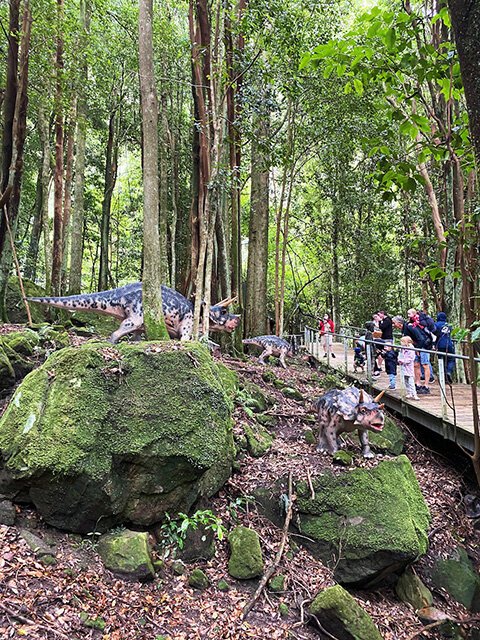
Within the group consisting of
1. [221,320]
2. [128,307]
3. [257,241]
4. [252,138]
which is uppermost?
[252,138]

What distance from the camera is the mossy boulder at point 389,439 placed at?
21.9ft

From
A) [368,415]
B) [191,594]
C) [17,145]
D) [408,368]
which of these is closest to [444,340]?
[408,368]

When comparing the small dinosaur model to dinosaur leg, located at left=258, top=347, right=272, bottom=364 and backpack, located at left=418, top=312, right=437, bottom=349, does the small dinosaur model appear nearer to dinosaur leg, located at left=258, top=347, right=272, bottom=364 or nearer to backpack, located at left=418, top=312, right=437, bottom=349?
dinosaur leg, located at left=258, top=347, right=272, bottom=364

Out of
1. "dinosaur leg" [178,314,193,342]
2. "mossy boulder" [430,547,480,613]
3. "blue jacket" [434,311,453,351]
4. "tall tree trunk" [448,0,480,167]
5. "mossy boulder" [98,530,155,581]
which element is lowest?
"mossy boulder" [430,547,480,613]

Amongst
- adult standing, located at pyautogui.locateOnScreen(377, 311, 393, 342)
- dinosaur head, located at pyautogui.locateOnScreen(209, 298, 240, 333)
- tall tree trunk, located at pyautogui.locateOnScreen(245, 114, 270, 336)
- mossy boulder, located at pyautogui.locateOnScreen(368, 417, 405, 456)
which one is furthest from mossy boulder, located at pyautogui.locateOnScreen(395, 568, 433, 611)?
tall tree trunk, located at pyautogui.locateOnScreen(245, 114, 270, 336)

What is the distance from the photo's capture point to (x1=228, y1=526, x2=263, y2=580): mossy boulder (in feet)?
13.1

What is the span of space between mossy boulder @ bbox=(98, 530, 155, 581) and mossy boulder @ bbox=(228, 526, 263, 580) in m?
0.79

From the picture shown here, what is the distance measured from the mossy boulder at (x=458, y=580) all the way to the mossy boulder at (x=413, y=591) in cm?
34

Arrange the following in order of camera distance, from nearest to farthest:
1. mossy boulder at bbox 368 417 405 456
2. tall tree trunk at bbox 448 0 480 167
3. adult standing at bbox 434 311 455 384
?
tall tree trunk at bbox 448 0 480 167
mossy boulder at bbox 368 417 405 456
adult standing at bbox 434 311 455 384

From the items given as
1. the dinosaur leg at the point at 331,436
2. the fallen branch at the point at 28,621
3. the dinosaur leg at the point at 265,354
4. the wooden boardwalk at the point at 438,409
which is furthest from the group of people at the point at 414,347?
the fallen branch at the point at 28,621

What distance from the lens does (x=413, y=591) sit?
4.64 m

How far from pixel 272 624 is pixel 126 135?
58.1ft

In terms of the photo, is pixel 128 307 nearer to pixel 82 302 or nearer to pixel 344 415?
pixel 82 302

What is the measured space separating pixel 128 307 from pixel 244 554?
10.5ft
